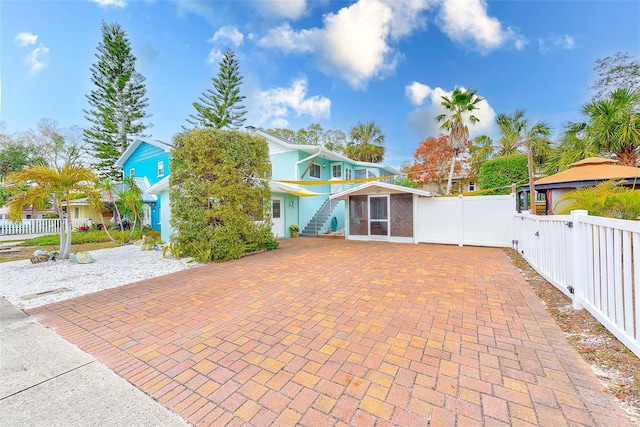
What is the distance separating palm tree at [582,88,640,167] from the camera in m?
9.21

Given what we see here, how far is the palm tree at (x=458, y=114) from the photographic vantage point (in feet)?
47.1

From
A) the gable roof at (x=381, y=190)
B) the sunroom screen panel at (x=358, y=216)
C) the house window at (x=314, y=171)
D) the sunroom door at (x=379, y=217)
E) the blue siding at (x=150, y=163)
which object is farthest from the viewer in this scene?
the blue siding at (x=150, y=163)

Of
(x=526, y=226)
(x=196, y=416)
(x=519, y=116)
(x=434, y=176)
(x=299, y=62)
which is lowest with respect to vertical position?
(x=196, y=416)

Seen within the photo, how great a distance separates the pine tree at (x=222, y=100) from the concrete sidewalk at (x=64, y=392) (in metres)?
20.2

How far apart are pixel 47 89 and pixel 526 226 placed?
2433 centimetres

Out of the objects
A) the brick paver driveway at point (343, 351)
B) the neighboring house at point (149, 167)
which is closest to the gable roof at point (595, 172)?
the brick paver driveway at point (343, 351)

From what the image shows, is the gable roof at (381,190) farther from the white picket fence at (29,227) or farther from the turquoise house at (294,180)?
the white picket fence at (29,227)

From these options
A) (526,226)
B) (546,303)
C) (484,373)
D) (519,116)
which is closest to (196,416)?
(484,373)

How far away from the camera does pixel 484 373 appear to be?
2.19 meters

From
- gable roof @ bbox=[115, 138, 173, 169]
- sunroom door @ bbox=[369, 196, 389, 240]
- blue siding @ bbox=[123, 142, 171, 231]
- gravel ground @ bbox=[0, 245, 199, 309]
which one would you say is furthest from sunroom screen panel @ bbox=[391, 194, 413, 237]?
blue siding @ bbox=[123, 142, 171, 231]

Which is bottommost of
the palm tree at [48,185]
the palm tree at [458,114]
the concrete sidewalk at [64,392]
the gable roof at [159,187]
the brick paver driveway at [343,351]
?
the concrete sidewalk at [64,392]

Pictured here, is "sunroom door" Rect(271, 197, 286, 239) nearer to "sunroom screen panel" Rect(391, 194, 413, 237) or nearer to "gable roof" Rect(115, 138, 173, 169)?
"sunroom screen panel" Rect(391, 194, 413, 237)

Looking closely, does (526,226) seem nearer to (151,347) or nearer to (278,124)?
(151,347)

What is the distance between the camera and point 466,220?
9945 mm
